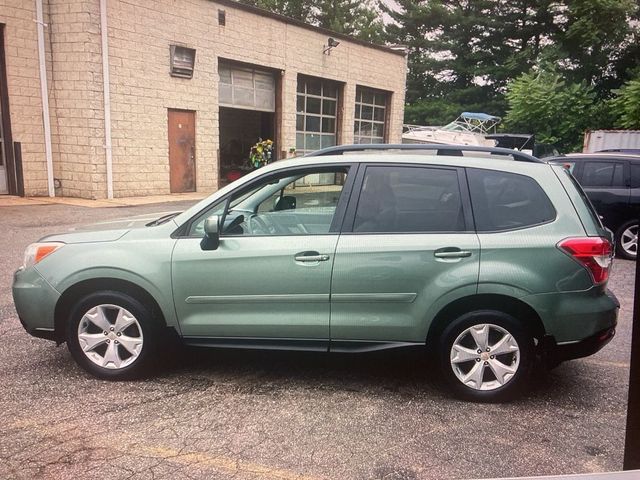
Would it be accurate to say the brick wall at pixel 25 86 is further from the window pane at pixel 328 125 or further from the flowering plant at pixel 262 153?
the window pane at pixel 328 125

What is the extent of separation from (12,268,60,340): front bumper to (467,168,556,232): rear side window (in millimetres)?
2999

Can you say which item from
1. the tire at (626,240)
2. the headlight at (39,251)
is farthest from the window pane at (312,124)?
the headlight at (39,251)

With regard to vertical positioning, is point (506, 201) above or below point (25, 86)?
below

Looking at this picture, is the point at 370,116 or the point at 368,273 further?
the point at 370,116

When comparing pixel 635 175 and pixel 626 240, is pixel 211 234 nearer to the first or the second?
pixel 626 240

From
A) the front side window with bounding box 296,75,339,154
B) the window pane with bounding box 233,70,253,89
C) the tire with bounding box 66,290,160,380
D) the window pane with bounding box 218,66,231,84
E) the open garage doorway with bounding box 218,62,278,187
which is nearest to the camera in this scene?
the tire with bounding box 66,290,160,380

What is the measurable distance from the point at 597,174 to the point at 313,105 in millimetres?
13803

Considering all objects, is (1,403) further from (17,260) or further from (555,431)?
(17,260)

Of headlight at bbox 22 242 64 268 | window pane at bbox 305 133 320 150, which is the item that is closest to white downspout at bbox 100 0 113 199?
window pane at bbox 305 133 320 150

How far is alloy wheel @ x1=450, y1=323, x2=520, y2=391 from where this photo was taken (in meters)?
3.43

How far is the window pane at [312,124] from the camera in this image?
68.3 ft

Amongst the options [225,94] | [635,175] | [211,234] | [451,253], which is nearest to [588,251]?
[451,253]

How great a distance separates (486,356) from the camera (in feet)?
11.3

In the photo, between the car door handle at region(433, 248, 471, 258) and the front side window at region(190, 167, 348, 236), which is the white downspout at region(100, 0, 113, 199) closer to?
the front side window at region(190, 167, 348, 236)
